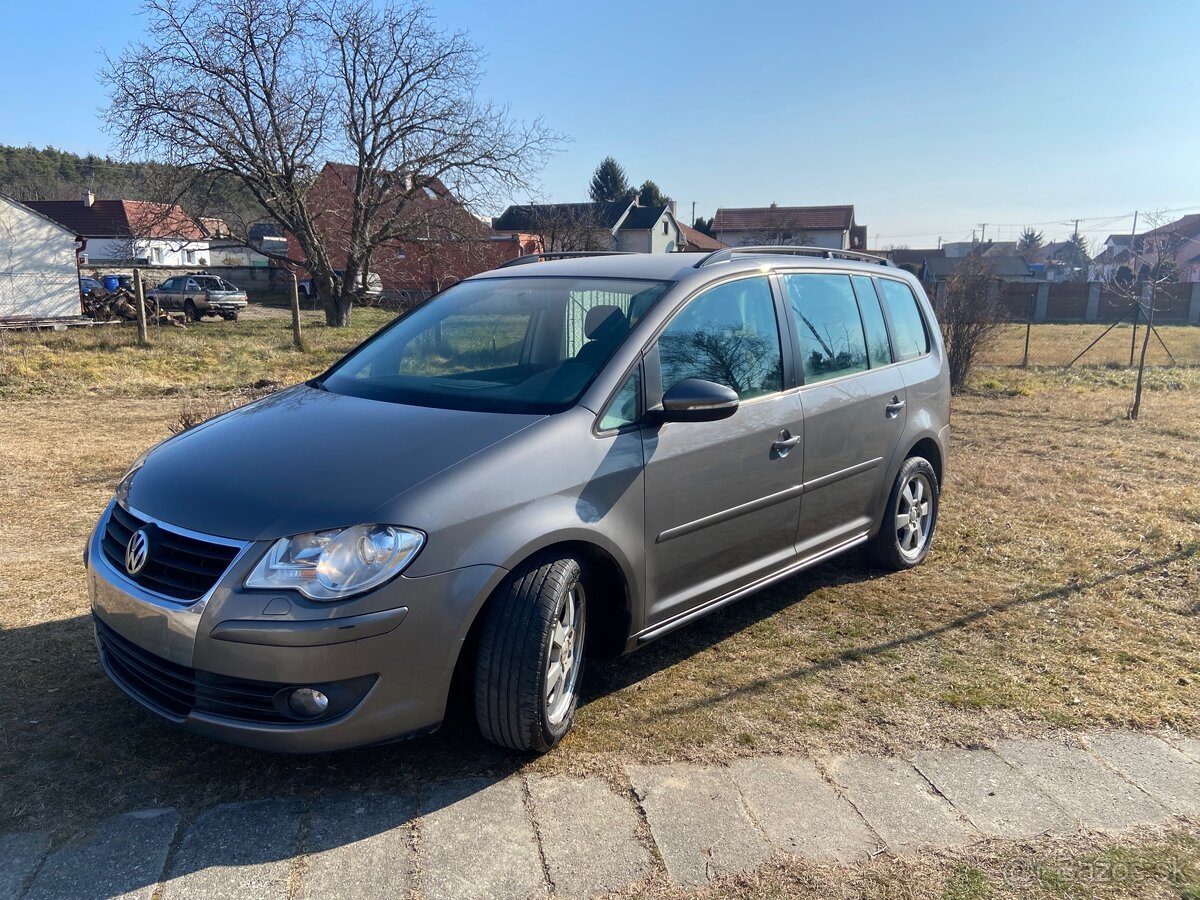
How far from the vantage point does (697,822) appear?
9.22 feet

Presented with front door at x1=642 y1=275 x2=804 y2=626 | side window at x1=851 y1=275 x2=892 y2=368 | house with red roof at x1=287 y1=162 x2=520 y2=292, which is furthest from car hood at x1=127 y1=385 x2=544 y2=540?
house with red roof at x1=287 y1=162 x2=520 y2=292

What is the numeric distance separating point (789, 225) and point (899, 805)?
66.0 metres

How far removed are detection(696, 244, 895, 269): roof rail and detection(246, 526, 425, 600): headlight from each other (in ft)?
6.72

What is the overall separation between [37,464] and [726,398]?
697 cm

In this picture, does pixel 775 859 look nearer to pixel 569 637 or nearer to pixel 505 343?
pixel 569 637

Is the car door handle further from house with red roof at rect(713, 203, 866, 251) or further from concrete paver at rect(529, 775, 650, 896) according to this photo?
house with red roof at rect(713, 203, 866, 251)

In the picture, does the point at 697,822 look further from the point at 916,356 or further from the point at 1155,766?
the point at 916,356

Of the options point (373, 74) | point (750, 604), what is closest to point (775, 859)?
point (750, 604)

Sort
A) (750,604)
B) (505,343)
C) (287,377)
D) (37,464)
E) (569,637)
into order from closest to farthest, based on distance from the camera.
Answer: (569,637) → (505,343) → (750,604) → (37,464) → (287,377)

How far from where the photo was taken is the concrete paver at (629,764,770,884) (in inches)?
103

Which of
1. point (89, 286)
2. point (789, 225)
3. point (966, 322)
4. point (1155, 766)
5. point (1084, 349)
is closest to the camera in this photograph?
point (1155, 766)

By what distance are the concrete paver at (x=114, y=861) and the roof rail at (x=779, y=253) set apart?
9.88 ft

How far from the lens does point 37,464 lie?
7.70 meters

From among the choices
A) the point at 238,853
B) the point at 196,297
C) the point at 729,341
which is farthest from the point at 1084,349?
the point at 196,297
